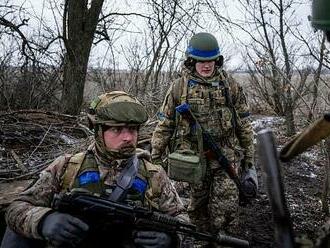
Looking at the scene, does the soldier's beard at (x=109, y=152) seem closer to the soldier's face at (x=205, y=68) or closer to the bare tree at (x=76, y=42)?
the soldier's face at (x=205, y=68)

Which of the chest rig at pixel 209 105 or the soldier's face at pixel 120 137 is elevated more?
the chest rig at pixel 209 105

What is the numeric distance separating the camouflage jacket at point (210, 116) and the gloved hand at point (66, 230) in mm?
1990

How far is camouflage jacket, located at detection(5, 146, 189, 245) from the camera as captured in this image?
2.33 metres

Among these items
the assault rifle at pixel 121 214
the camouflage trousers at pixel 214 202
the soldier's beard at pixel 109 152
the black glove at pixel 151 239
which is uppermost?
the soldier's beard at pixel 109 152

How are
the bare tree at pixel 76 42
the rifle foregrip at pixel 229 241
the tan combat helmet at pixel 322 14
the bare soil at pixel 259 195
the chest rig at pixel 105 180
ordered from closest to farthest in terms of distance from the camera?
the tan combat helmet at pixel 322 14 → the rifle foregrip at pixel 229 241 → the chest rig at pixel 105 180 → the bare soil at pixel 259 195 → the bare tree at pixel 76 42

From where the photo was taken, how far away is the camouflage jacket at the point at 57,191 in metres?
2.33

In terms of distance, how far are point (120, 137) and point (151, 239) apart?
0.60 meters

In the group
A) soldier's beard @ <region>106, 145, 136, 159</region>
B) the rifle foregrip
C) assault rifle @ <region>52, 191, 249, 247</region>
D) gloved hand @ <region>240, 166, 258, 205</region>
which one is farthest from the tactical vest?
gloved hand @ <region>240, 166, 258, 205</region>

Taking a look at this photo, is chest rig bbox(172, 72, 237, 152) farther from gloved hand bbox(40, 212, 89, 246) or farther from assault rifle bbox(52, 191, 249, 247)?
gloved hand bbox(40, 212, 89, 246)

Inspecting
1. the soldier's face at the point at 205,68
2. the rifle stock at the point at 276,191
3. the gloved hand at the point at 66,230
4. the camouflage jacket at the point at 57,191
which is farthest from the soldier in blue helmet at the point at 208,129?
the rifle stock at the point at 276,191

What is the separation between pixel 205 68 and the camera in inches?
155

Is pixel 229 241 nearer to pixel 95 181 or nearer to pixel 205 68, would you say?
pixel 95 181

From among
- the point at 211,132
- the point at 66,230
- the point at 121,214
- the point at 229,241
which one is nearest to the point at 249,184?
the point at 211,132

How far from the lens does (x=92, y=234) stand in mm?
2275
